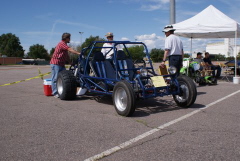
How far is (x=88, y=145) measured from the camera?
3076 millimetres

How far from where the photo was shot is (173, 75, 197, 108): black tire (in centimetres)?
501

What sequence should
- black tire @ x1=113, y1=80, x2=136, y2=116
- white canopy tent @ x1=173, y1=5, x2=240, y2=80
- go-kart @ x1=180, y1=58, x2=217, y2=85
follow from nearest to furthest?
black tire @ x1=113, y1=80, x2=136, y2=116 → go-kart @ x1=180, y1=58, x2=217, y2=85 → white canopy tent @ x1=173, y1=5, x2=240, y2=80

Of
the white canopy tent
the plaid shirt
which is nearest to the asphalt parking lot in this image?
the plaid shirt

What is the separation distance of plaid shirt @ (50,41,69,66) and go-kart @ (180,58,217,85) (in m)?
5.07

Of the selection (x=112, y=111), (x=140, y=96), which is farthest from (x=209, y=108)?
(x=112, y=111)

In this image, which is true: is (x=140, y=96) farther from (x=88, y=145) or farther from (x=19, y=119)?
(x=19, y=119)

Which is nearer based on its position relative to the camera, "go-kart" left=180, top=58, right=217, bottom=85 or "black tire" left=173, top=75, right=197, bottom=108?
"black tire" left=173, top=75, right=197, bottom=108

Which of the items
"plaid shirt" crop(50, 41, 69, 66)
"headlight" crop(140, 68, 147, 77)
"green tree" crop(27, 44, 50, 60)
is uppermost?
"green tree" crop(27, 44, 50, 60)

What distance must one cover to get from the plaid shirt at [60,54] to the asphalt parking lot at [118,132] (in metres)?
1.51

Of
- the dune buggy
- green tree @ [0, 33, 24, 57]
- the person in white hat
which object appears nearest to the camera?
the dune buggy

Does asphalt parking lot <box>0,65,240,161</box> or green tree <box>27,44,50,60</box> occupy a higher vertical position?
green tree <box>27,44,50,60</box>

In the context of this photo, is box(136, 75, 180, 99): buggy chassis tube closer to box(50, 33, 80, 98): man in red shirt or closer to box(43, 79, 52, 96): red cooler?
box(50, 33, 80, 98): man in red shirt

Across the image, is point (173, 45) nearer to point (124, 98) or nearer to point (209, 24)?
point (124, 98)

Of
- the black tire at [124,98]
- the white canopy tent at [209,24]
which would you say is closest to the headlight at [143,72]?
the black tire at [124,98]
